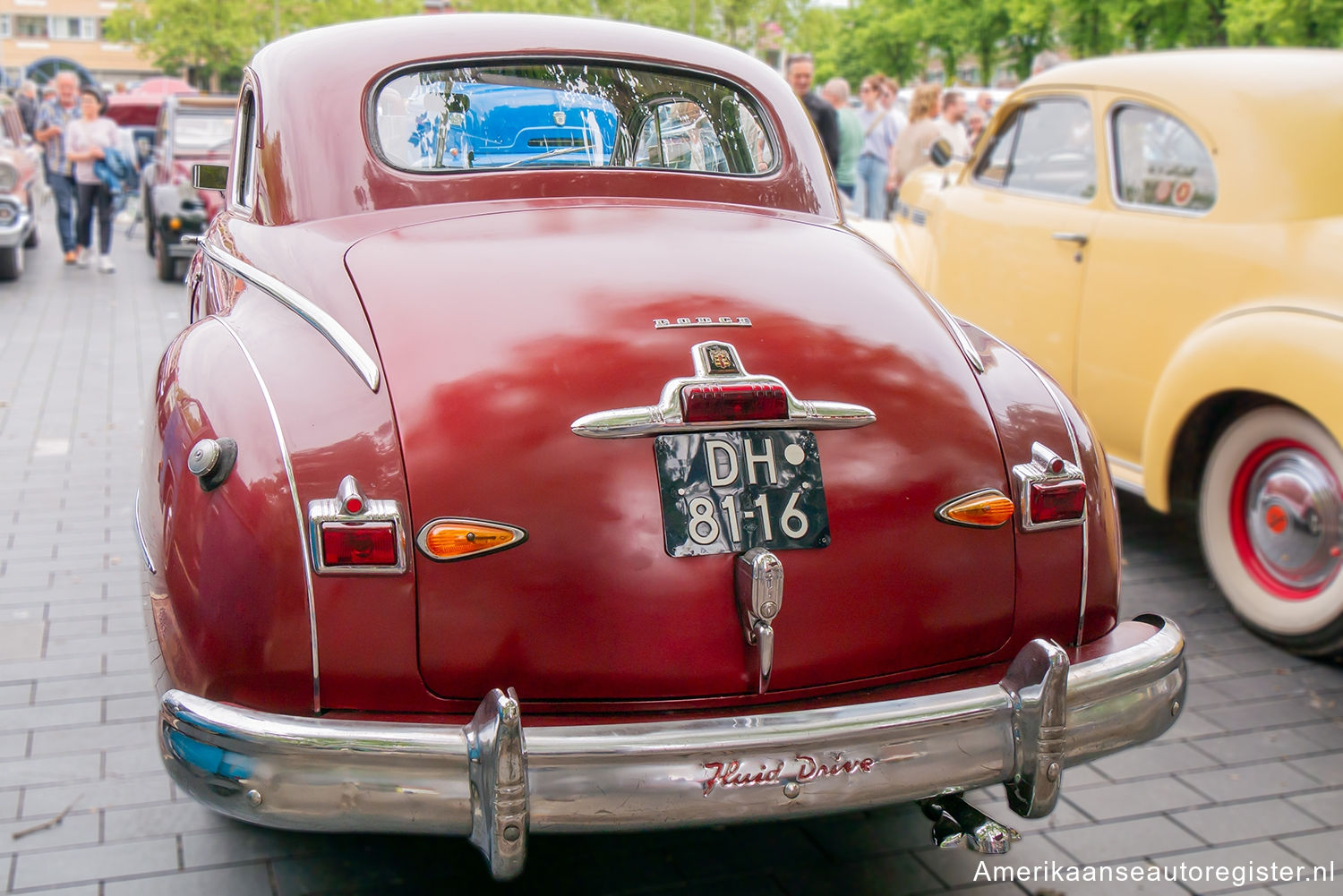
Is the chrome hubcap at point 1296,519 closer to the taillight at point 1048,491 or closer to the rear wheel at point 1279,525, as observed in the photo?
the rear wheel at point 1279,525

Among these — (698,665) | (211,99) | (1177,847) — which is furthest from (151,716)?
(211,99)

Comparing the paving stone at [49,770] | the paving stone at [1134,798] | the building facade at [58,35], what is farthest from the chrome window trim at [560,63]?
the building facade at [58,35]

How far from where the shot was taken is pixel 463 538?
2205 millimetres

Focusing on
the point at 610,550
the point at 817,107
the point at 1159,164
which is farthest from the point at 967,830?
the point at 817,107

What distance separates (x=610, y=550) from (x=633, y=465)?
166mm

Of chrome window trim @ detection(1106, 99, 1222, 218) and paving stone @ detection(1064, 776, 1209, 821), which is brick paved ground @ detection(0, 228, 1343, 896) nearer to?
paving stone @ detection(1064, 776, 1209, 821)

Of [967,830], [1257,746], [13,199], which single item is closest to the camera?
[967,830]

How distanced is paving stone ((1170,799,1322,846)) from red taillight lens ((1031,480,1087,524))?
109 cm

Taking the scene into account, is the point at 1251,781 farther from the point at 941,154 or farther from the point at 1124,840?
the point at 941,154

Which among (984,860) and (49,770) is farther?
(49,770)

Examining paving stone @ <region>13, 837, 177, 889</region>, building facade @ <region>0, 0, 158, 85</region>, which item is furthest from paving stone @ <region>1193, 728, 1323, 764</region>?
building facade @ <region>0, 0, 158, 85</region>

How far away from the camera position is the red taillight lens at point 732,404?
230 centimetres

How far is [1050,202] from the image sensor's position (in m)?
5.47

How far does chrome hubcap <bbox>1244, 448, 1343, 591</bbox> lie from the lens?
4012 mm
